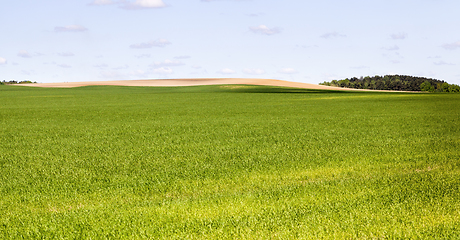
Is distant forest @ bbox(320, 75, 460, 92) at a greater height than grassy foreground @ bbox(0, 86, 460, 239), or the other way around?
distant forest @ bbox(320, 75, 460, 92)

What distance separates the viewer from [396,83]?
104812 mm

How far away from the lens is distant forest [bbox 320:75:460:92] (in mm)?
104250

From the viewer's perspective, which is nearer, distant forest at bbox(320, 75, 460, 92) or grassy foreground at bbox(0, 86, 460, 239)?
grassy foreground at bbox(0, 86, 460, 239)

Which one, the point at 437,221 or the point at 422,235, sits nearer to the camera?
the point at 422,235

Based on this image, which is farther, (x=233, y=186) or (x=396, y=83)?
(x=396, y=83)

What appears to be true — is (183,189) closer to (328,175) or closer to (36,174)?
(328,175)

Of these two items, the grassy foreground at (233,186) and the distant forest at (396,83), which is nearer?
the grassy foreground at (233,186)

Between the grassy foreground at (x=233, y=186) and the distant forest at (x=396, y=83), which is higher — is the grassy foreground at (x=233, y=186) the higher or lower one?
the lower one

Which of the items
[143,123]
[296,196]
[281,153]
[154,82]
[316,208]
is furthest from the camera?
[154,82]

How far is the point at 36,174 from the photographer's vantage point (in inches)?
255

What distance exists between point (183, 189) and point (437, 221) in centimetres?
305

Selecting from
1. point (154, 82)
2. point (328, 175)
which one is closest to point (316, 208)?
point (328, 175)

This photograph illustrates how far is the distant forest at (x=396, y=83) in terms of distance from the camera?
342 ft

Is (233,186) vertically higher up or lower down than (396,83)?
lower down
